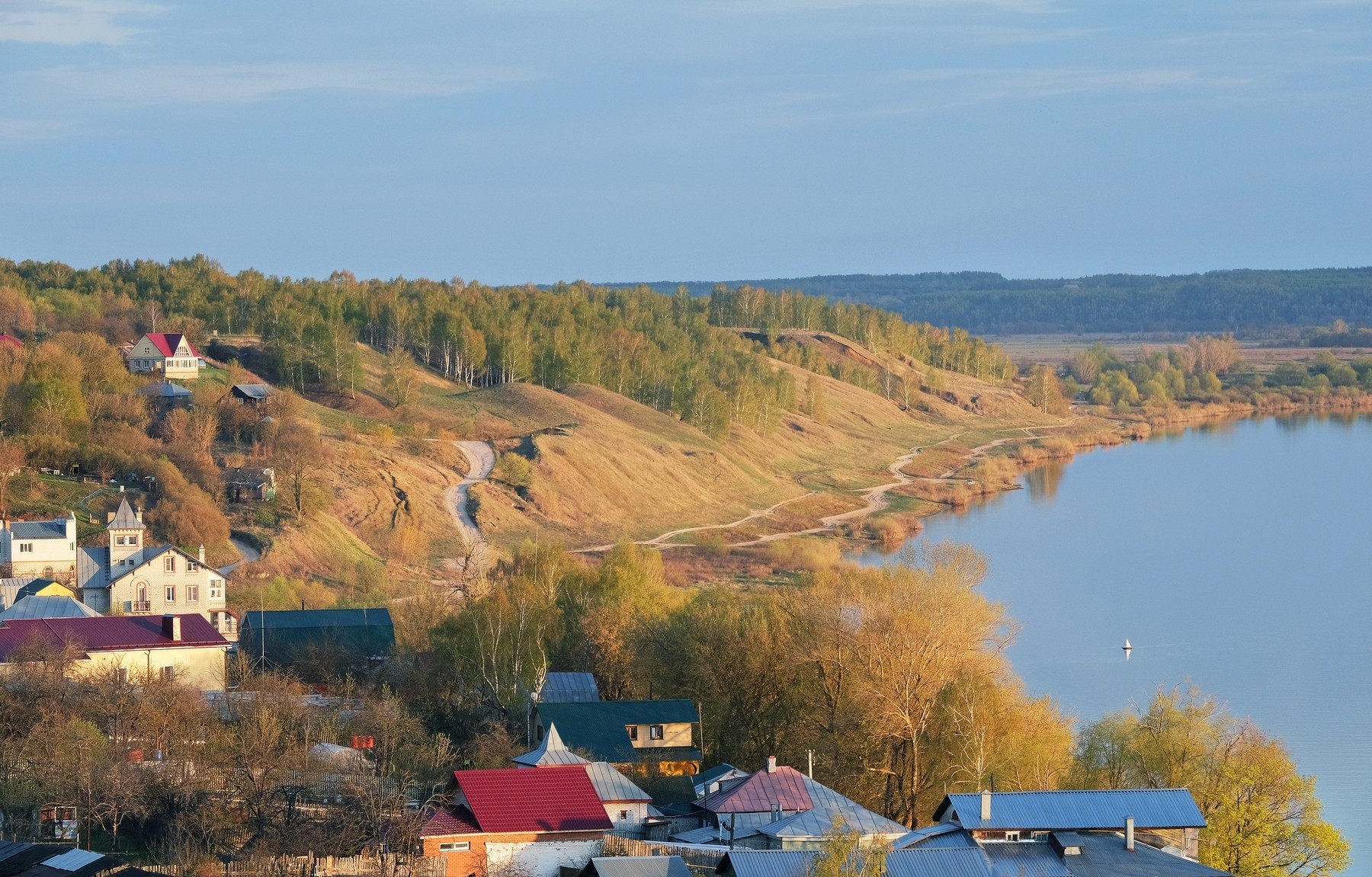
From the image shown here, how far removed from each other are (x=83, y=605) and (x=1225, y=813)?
25.6 meters

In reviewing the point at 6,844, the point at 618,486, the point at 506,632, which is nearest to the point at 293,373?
the point at 618,486

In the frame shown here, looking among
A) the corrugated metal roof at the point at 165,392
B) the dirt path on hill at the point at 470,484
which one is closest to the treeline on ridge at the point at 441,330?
the dirt path on hill at the point at 470,484

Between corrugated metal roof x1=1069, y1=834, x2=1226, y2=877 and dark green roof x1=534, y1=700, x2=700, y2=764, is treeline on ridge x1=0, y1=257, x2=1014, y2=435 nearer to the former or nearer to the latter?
dark green roof x1=534, y1=700, x2=700, y2=764

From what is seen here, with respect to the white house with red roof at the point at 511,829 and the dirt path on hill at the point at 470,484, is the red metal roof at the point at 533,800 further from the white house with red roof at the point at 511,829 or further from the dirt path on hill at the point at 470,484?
the dirt path on hill at the point at 470,484

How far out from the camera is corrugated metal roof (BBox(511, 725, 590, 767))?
3039 cm

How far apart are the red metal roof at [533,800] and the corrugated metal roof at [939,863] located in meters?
4.65

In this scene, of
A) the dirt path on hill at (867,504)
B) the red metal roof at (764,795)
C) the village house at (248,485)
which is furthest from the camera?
the dirt path on hill at (867,504)

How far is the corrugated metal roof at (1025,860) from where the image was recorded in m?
25.7

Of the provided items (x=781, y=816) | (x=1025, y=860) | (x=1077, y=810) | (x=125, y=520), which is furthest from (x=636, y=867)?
(x=125, y=520)

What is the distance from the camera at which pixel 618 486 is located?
76.9 meters

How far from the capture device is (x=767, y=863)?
25109 mm

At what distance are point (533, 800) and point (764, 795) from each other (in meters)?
3.36

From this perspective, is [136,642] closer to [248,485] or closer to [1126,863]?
[248,485]

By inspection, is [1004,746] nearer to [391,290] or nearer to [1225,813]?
[1225,813]
